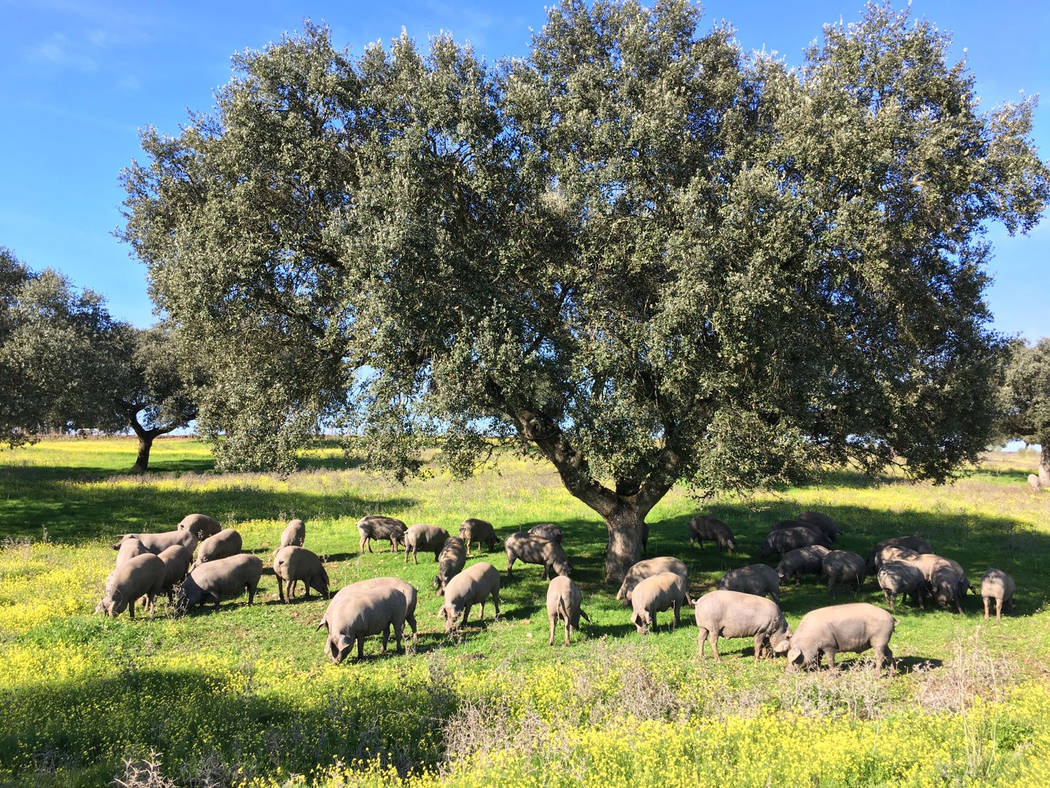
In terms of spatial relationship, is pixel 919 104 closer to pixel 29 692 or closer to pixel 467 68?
pixel 467 68


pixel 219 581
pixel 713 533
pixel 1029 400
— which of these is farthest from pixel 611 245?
pixel 1029 400

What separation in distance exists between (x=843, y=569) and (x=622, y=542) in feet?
24.5

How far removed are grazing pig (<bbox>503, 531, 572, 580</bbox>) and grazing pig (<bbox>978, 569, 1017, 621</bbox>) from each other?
12.7 metres

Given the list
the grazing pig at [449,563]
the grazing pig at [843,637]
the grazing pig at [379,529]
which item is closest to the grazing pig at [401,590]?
the grazing pig at [449,563]

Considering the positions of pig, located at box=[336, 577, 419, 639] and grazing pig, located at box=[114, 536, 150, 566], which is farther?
grazing pig, located at box=[114, 536, 150, 566]

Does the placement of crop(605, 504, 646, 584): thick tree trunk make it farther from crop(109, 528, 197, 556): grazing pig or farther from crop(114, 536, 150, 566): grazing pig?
crop(114, 536, 150, 566): grazing pig

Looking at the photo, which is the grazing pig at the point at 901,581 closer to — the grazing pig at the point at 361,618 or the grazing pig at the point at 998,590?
the grazing pig at the point at 998,590

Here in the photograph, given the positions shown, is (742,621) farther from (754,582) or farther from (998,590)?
(998,590)

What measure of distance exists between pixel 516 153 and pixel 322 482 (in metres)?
34.7

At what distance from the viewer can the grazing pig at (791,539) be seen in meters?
25.5

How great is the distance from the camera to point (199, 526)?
27688mm

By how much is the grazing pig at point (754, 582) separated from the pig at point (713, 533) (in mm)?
7727

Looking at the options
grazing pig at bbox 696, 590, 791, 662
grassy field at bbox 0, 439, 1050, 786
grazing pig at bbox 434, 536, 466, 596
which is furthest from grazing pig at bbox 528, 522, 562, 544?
grazing pig at bbox 696, 590, 791, 662

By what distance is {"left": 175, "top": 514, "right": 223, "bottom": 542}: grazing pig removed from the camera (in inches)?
1081
